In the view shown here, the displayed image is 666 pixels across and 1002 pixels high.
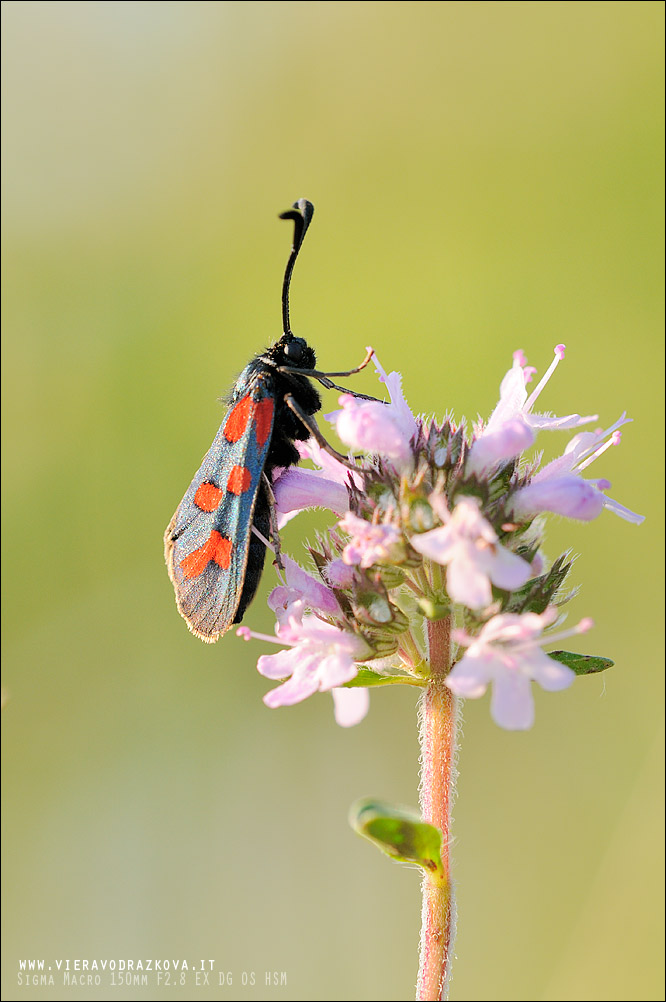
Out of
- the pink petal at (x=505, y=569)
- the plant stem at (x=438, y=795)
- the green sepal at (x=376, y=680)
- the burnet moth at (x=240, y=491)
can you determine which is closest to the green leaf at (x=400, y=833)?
the plant stem at (x=438, y=795)

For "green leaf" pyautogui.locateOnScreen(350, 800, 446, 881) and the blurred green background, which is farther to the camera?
the blurred green background

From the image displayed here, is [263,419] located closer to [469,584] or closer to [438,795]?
[469,584]

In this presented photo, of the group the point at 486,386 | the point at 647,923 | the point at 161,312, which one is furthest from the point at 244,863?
the point at 161,312

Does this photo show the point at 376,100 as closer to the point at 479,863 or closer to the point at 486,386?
the point at 486,386

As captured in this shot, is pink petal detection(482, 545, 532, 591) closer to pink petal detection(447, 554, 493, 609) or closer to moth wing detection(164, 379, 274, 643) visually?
pink petal detection(447, 554, 493, 609)

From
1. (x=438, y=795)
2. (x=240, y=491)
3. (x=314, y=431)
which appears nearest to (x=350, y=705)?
(x=438, y=795)

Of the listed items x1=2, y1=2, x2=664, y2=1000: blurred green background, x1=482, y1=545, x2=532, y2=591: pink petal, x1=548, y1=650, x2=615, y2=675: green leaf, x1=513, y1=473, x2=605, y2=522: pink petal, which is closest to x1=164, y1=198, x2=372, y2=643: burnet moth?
x1=513, y1=473, x2=605, y2=522: pink petal

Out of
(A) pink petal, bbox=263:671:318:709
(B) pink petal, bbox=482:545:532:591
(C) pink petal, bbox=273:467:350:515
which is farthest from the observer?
(C) pink petal, bbox=273:467:350:515
